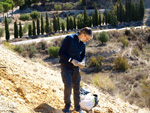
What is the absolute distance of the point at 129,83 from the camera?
1784 cm

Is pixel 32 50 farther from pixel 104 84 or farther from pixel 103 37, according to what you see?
pixel 104 84

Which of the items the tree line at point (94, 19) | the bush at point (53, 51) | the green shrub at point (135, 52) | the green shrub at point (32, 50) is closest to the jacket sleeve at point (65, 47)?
the green shrub at point (32, 50)

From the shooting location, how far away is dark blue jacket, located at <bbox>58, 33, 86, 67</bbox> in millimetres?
3930

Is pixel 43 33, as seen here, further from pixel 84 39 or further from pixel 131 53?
pixel 84 39

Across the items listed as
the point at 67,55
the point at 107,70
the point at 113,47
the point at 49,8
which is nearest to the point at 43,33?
the point at 113,47

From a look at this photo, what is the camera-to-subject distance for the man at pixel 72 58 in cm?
390

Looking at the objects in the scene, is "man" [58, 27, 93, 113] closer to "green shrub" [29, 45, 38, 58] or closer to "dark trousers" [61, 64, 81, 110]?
"dark trousers" [61, 64, 81, 110]

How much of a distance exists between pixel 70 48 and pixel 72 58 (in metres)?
0.19

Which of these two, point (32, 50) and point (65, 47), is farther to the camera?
point (32, 50)

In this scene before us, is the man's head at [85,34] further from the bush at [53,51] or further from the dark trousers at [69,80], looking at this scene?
the bush at [53,51]

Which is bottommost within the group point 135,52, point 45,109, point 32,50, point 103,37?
point 135,52

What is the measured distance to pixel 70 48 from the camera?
13.0ft

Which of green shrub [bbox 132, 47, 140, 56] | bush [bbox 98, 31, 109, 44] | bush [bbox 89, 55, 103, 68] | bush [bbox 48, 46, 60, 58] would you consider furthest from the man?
bush [bbox 98, 31, 109, 44]

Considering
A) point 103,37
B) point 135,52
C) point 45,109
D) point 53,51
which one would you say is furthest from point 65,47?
point 103,37
